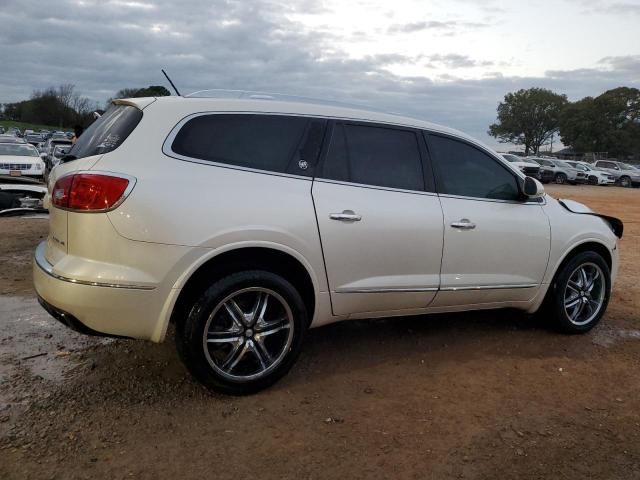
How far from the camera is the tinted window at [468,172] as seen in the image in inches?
176

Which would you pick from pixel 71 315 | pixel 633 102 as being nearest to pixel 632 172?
pixel 633 102

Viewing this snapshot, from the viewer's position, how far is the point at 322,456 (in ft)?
10.2

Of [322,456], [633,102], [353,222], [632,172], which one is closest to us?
[322,456]

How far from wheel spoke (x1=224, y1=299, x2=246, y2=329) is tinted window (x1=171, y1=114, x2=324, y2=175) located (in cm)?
86

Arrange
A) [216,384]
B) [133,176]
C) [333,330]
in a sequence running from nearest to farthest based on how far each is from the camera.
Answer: [133,176], [216,384], [333,330]

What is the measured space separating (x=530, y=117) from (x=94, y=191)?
89600mm

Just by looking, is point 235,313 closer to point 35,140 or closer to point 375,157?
point 375,157

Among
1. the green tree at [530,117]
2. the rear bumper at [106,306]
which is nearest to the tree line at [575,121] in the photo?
the green tree at [530,117]

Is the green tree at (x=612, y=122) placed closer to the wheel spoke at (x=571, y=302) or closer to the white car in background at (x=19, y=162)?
the white car in background at (x=19, y=162)

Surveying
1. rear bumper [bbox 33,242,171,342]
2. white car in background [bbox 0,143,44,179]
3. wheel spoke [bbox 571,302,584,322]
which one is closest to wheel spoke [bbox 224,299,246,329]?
rear bumper [bbox 33,242,171,342]

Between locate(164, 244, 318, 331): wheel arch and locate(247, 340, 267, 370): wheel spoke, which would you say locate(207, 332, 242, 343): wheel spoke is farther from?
locate(164, 244, 318, 331): wheel arch

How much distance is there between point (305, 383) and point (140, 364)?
46.1 inches

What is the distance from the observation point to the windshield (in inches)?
706

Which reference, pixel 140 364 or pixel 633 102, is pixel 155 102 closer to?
pixel 140 364
